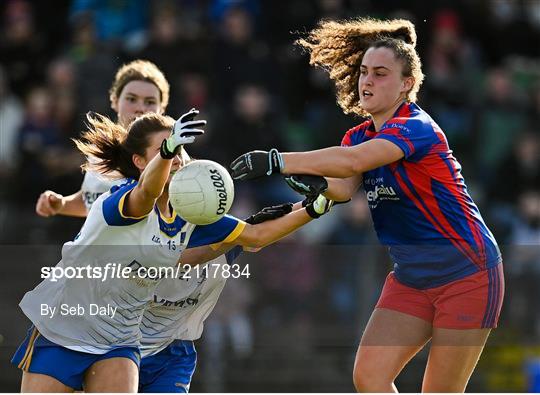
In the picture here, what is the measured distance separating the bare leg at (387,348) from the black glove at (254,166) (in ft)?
3.46

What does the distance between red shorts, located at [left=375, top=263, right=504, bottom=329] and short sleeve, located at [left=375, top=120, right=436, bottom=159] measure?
680 millimetres

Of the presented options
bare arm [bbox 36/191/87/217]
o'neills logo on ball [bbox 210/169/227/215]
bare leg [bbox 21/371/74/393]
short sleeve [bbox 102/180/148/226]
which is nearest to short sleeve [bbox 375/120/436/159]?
o'neills logo on ball [bbox 210/169/227/215]

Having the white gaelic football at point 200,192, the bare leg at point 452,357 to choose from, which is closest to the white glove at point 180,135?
the white gaelic football at point 200,192

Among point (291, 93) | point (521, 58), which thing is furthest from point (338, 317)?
point (521, 58)

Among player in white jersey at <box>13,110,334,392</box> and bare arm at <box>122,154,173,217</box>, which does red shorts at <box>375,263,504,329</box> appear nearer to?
player in white jersey at <box>13,110,334,392</box>

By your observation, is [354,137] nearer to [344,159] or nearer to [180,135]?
[344,159]

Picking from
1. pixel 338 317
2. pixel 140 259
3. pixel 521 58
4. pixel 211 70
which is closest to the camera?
pixel 140 259

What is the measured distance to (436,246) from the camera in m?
5.57

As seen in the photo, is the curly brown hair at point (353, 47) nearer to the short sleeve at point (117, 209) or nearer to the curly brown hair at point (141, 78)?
the curly brown hair at point (141, 78)

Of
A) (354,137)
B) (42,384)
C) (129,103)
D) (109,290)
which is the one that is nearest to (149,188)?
(109,290)

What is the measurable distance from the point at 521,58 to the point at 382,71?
6.78 meters

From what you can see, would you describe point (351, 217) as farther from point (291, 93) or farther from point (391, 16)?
point (391, 16)

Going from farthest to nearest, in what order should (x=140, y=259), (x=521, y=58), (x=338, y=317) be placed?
(x=521, y=58) < (x=338, y=317) < (x=140, y=259)

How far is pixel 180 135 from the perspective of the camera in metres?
4.98
